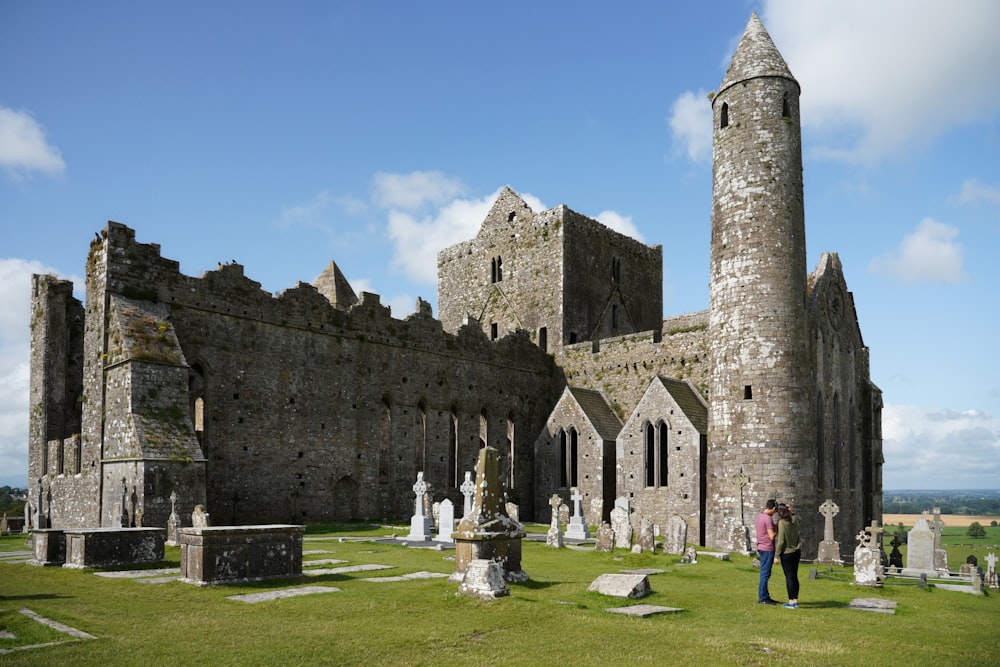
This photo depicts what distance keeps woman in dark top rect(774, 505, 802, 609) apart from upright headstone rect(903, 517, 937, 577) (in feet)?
25.1

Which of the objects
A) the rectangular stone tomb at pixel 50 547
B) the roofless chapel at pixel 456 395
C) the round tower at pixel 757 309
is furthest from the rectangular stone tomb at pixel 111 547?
the round tower at pixel 757 309

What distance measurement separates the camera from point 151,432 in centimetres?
2175

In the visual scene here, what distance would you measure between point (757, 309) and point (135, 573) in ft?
59.0

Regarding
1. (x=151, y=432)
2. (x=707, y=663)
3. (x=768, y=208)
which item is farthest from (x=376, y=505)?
(x=707, y=663)

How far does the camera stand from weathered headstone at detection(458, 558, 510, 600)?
11516mm

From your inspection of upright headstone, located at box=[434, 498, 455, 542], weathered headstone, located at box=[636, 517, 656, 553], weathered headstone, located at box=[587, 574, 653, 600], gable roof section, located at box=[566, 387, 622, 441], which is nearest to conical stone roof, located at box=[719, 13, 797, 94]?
gable roof section, located at box=[566, 387, 622, 441]

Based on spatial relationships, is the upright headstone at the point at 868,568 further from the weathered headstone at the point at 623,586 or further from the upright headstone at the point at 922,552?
the weathered headstone at the point at 623,586

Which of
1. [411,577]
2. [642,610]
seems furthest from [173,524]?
[642,610]

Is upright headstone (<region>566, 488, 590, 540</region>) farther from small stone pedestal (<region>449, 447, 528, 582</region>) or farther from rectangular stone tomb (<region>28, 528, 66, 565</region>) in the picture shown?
rectangular stone tomb (<region>28, 528, 66, 565</region>)

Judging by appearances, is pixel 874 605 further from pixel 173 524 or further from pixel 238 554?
pixel 173 524

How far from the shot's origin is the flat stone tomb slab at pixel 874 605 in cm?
1210

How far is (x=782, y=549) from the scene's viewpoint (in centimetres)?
1212

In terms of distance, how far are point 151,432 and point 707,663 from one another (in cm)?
1752

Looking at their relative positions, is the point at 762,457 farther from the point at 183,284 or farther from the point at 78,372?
the point at 78,372
